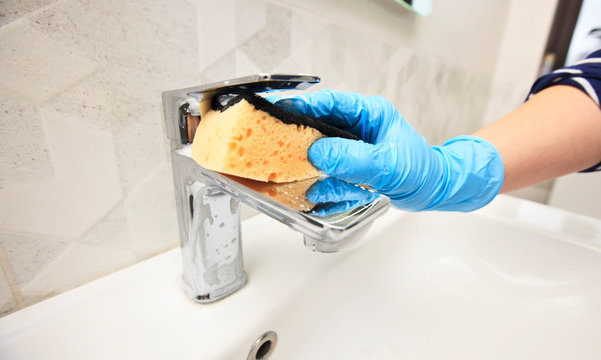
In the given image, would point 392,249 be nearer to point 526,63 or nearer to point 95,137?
point 95,137

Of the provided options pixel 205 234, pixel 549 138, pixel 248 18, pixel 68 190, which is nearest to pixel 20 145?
pixel 68 190

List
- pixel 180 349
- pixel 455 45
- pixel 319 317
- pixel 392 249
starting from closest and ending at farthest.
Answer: pixel 180 349, pixel 319 317, pixel 392 249, pixel 455 45

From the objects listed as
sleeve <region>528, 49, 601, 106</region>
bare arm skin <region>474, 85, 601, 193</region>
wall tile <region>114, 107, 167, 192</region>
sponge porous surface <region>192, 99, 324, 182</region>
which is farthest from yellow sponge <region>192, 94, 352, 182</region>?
sleeve <region>528, 49, 601, 106</region>

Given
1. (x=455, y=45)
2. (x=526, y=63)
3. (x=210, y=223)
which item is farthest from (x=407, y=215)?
(x=526, y=63)

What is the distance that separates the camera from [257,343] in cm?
26

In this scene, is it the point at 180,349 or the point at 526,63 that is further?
the point at 526,63

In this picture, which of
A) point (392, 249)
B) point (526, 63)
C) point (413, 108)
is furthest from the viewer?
point (526, 63)

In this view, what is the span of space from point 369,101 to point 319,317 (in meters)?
0.28

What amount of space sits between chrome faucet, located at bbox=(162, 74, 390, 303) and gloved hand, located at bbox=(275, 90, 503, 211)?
0.03m

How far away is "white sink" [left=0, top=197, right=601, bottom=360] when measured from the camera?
0.80 ft

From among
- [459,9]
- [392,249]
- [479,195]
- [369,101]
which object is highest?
[459,9]

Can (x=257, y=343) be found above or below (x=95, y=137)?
below

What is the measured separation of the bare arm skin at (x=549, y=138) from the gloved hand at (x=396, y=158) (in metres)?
0.04

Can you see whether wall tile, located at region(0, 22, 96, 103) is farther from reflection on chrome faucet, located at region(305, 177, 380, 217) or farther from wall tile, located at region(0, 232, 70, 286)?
reflection on chrome faucet, located at region(305, 177, 380, 217)
